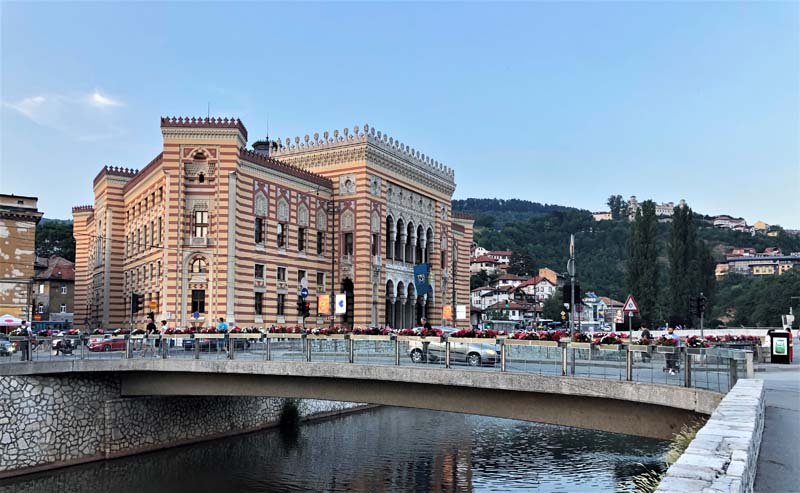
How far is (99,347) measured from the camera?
→ 2955 cm

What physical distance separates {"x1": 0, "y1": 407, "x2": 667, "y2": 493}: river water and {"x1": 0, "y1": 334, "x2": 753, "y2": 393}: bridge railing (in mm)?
4550

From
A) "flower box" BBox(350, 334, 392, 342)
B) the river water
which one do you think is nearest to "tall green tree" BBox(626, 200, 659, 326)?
the river water

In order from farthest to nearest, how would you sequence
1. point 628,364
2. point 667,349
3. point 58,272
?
point 58,272 < point 628,364 < point 667,349

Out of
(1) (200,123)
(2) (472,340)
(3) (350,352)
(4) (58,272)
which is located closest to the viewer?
(2) (472,340)

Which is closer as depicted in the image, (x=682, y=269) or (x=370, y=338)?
(x=370, y=338)

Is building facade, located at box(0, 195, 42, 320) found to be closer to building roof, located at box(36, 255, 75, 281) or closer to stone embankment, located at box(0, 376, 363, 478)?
stone embankment, located at box(0, 376, 363, 478)

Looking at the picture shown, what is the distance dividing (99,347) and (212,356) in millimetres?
6268

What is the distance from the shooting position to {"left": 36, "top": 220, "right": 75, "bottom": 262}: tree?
93875 mm

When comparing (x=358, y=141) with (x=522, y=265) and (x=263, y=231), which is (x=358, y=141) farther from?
(x=522, y=265)

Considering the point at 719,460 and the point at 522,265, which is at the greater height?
the point at 522,265

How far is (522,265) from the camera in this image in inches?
7008

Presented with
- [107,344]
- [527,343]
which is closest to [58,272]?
[107,344]

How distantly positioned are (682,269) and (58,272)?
68.4 meters

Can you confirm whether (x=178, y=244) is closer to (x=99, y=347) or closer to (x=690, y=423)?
(x=99, y=347)
